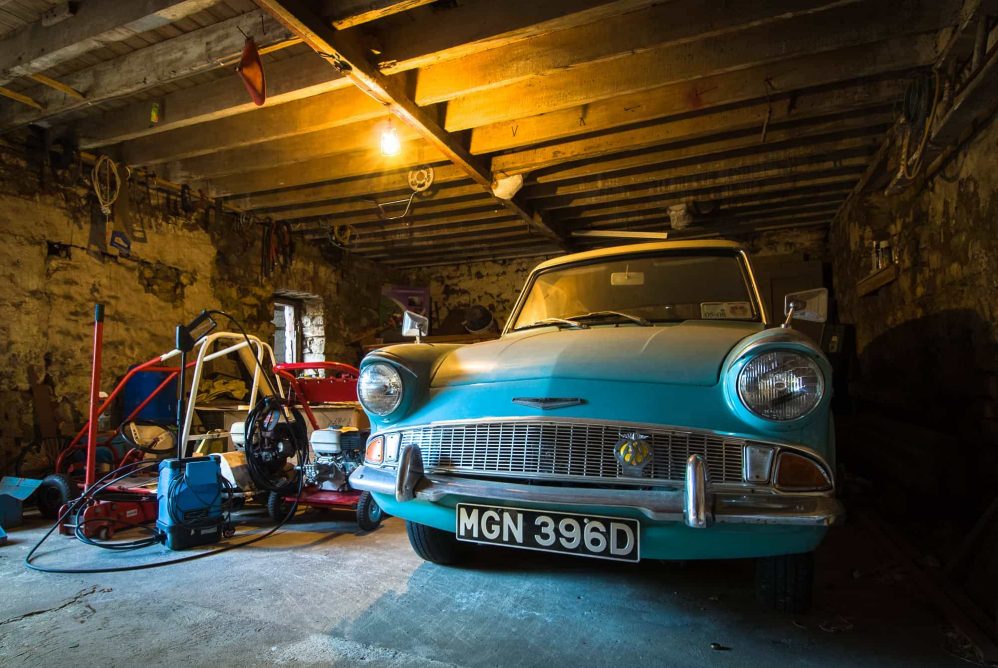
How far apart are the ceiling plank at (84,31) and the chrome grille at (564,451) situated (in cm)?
305

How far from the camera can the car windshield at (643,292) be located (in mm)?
2682

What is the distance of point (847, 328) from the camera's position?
5.14 metres

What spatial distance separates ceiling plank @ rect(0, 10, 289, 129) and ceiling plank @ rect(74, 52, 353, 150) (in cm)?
47

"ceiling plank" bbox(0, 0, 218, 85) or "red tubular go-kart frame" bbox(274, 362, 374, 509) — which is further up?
"ceiling plank" bbox(0, 0, 218, 85)

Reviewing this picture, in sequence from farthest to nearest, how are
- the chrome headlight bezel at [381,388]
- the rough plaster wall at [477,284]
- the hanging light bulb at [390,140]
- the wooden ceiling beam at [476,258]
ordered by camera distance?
the rough plaster wall at [477,284] → the wooden ceiling beam at [476,258] → the hanging light bulb at [390,140] → the chrome headlight bezel at [381,388]

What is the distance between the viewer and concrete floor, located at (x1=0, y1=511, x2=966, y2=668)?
5.67ft

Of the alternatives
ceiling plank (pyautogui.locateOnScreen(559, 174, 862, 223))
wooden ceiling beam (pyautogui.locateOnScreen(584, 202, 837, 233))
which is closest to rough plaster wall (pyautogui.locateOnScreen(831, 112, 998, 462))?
ceiling plank (pyautogui.locateOnScreen(559, 174, 862, 223))

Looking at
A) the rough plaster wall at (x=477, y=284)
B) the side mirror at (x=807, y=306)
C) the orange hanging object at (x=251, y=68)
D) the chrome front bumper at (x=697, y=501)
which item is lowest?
the chrome front bumper at (x=697, y=501)

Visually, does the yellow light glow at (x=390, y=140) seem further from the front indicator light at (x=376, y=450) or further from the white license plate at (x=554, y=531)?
the white license plate at (x=554, y=531)

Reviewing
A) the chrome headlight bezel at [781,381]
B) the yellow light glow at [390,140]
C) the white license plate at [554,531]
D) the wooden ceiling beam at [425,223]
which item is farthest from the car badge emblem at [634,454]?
the wooden ceiling beam at [425,223]

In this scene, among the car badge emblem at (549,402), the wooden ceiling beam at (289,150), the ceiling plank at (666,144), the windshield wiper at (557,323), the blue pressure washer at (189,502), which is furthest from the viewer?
the wooden ceiling beam at (289,150)

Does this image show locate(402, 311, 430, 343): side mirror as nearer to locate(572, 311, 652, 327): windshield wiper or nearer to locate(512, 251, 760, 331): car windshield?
locate(512, 251, 760, 331): car windshield

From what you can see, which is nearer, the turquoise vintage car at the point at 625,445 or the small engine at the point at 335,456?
the turquoise vintage car at the point at 625,445

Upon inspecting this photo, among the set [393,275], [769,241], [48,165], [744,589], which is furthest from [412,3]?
[393,275]
